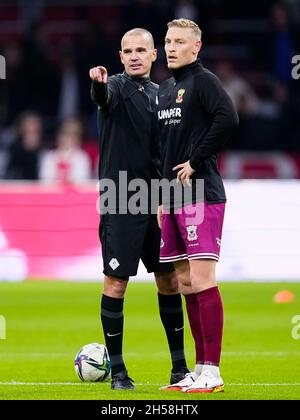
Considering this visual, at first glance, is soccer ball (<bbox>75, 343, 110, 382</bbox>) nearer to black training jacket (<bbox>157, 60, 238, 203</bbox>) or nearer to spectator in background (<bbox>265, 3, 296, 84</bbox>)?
black training jacket (<bbox>157, 60, 238, 203</bbox>)

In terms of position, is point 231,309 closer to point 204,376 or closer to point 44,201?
point 44,201

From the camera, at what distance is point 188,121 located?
809 cm

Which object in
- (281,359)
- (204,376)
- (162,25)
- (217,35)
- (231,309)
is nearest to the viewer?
(204,376)

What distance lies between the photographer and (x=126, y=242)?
8422 mm

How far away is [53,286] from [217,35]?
331 inches

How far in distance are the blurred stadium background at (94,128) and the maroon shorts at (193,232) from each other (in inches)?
296

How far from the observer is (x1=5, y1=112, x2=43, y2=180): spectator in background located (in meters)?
18.4

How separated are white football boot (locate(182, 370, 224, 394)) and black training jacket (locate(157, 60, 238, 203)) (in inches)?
46.4

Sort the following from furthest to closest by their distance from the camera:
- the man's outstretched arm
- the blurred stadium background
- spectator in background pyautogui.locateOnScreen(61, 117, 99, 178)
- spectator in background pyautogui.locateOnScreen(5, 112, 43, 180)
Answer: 1. spectator in background pyautogui.locateOnScreen(5, 112, 43, 180)
2. spectator in background pyautogui.locateOnScreen(61, 117, 99, 178)
3. the blurred stadium background
4. the man's outstretched arm

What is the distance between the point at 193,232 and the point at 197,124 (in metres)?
0.75

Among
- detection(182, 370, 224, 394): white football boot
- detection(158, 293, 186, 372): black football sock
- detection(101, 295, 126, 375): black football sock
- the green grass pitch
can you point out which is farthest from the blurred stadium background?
detection(182, 370, 224, 394): white football boot

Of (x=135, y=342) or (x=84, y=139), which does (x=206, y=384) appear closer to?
(x=135, y=342)

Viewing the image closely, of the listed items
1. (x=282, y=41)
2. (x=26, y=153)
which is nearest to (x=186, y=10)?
(x=282, y=41)
